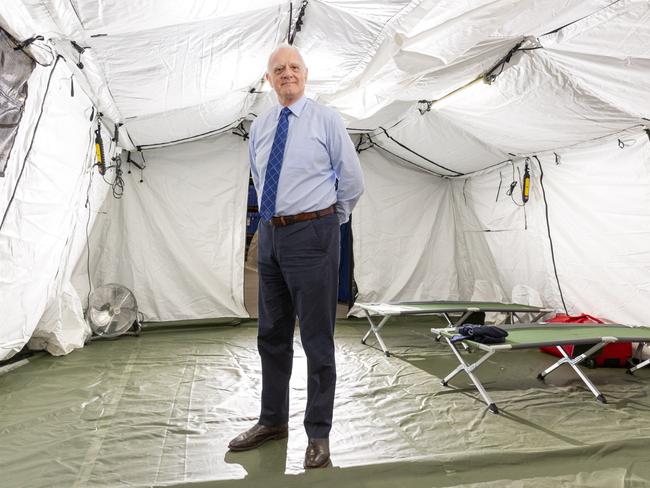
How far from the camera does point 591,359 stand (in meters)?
3.71

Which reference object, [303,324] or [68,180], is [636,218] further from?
[68,180]

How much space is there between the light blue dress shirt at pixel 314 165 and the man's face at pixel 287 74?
0.05m

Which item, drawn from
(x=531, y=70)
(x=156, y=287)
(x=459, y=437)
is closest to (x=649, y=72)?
(x=531, y=70)

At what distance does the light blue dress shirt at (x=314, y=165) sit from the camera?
1.96 metres

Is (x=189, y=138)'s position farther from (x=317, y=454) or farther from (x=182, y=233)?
(x=317, y=454)

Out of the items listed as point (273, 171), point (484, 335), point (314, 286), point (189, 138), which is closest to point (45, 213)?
point (273, 171)

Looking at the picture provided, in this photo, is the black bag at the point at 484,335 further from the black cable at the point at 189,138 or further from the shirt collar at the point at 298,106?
the black cable at the point at 189,138

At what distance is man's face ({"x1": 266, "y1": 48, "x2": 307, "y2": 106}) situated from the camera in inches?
77.9

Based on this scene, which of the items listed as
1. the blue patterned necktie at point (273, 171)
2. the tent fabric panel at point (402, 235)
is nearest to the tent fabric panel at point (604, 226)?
the tent fabric panel at point (402, 235)

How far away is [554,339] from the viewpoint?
2906 mm

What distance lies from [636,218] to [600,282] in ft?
2.19

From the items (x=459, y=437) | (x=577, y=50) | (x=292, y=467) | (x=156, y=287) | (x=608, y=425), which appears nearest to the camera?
(x=292, y=467)

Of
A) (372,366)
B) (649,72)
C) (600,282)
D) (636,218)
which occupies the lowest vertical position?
(372,366)

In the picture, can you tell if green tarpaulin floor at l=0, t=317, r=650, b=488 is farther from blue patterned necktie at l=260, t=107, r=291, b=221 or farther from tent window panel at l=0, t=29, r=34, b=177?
tent window panel at l=0, t=29, r=34, b=177
